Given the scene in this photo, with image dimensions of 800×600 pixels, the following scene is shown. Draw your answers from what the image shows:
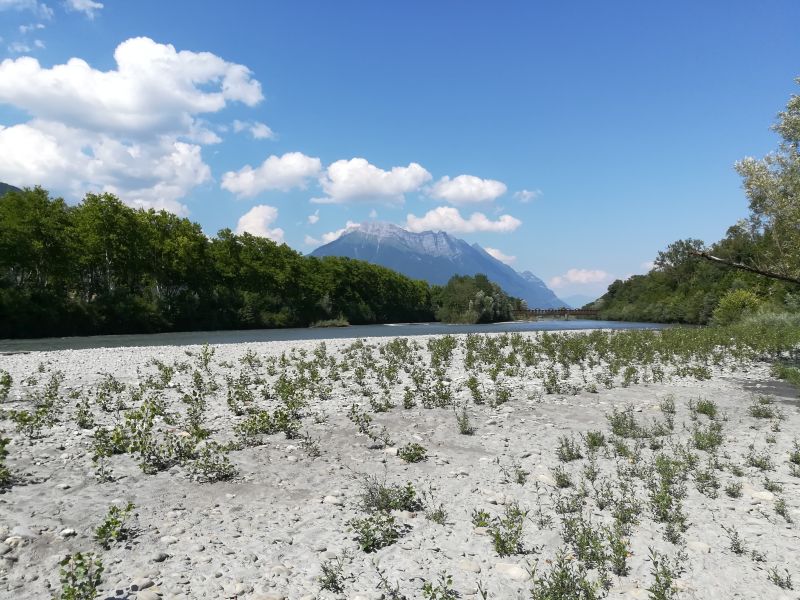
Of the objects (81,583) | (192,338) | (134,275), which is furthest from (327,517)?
(134,275)

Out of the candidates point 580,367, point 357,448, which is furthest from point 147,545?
point 580,367

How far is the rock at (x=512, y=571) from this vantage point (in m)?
6.06

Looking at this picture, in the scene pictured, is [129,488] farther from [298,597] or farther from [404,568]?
[404,568]

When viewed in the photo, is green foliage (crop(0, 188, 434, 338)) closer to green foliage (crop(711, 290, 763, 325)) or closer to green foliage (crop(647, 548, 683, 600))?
green foliage (crop(647, 548, 683, 600))

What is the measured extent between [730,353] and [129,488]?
29.4m

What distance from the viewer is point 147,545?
6641mm

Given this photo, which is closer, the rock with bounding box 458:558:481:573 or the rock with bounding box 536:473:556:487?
the rock with bounding box 458:558:481:573

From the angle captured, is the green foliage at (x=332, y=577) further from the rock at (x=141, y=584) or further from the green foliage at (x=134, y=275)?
the green foliage at (x=134, y=275)

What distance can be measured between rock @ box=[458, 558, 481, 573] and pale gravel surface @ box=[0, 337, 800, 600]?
0.02 meters

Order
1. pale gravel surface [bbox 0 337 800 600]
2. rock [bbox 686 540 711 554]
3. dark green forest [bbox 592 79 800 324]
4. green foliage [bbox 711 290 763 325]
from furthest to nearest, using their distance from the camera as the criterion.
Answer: green foliage [bbox 711 290 763 325]
dark green forest [bbox 592 79 800 324]
rock [bbox 686 540 711 554]
pale gravel surface [bbox 0 337 800 600]

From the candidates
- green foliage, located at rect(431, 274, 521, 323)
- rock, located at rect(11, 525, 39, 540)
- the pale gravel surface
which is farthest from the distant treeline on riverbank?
rock, located at rect(11, 525, 39, 540)

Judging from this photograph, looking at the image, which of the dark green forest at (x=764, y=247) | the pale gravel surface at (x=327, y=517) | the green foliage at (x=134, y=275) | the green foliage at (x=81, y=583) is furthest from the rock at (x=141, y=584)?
the green foliage at (x=134, y=275)

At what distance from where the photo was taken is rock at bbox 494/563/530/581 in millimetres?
6059

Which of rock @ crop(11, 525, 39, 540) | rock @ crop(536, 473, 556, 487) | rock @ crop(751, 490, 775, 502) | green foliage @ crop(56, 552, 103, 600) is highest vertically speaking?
green foliage @ crop(56, 552, 103, 600)
